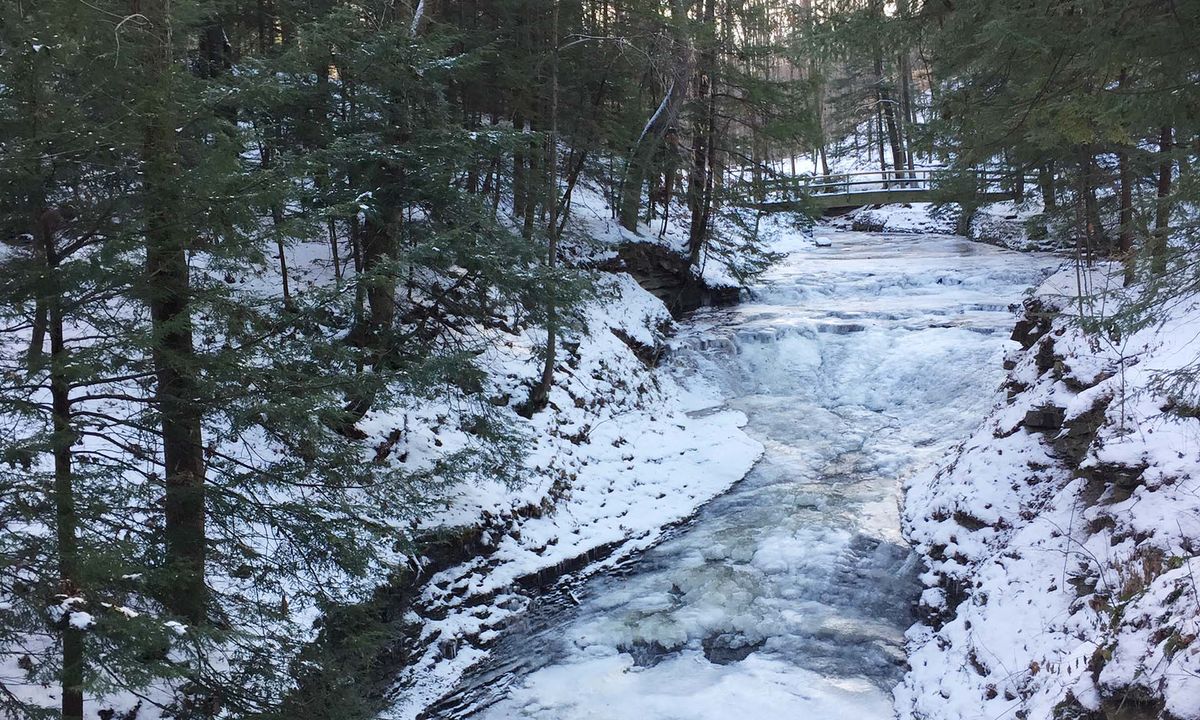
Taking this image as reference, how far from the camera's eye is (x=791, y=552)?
9227 mm

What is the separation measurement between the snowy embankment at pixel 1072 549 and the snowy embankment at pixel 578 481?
3710mm

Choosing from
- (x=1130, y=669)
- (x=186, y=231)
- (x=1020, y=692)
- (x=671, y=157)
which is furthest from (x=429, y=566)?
(x=671, y=157)

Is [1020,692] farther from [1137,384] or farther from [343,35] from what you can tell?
[343,35]

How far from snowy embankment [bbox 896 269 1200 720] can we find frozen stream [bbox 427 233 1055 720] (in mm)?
628

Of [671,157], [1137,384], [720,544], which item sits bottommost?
[720,544]

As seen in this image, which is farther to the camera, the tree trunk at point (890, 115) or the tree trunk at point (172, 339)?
the tree trunk at point (890, 115)

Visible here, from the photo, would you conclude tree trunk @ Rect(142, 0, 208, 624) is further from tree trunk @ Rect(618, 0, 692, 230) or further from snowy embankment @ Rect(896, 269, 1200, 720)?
tree trunk @ Rect(618, 0, 692, 230)

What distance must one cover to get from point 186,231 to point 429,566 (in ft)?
15.4

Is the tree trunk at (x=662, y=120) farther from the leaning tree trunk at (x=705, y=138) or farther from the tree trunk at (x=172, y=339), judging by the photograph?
the tree trunk at (x=172, y=339)

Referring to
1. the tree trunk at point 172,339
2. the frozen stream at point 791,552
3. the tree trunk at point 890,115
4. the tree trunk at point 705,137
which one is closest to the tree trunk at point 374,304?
the tree trunk at point 172,339

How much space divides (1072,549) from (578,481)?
6.27 meters

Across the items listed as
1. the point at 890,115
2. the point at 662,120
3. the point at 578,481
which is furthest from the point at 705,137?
the point at 890,115

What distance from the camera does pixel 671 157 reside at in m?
16.4

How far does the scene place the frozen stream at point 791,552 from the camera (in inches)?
268
